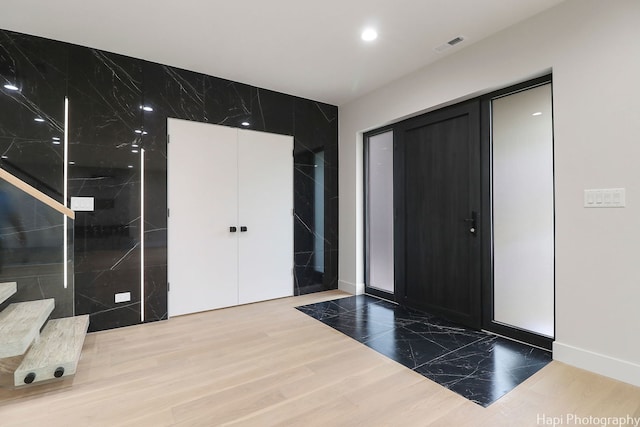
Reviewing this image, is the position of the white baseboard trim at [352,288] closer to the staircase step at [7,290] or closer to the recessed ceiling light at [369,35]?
the recessed ceiling light at [369,35]

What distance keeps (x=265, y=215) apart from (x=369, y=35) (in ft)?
7.59

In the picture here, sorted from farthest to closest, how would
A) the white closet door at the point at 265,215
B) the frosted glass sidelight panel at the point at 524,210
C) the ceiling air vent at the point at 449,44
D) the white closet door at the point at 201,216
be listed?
1. the white closet door at the point at 265,215
2. the white closet door at the point at 201,216
3. the ceiling air vent at the point at 449,44
4. the frosted glass sidelight panel at the point at 524,210

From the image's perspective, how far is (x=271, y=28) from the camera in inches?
104

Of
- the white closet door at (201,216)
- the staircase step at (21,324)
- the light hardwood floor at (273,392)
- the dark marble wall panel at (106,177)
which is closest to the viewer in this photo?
the light hardwood floor at (273,392)

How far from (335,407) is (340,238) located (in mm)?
2904

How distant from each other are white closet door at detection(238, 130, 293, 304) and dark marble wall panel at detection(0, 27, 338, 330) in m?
0.48

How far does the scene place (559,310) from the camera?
232 cm

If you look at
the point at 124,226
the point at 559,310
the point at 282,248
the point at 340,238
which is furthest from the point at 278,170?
the point at 559,310

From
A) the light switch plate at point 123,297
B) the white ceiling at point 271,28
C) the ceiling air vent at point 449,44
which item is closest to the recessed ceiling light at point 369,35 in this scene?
the white ceiling at point 271,28

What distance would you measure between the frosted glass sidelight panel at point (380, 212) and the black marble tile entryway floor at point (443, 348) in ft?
1.93

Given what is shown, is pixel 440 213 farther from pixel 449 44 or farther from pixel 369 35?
pixel 369 35

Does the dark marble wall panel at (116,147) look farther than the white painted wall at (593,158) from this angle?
Yes

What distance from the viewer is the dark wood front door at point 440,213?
9.79 ft

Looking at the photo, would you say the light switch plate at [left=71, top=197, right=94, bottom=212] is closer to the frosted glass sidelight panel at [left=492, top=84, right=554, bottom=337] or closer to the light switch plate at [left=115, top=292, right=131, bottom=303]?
the light switch plate at [left=115, top=292, right=131, bottom=303]
